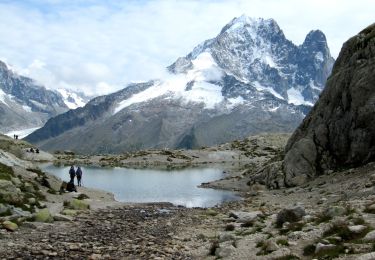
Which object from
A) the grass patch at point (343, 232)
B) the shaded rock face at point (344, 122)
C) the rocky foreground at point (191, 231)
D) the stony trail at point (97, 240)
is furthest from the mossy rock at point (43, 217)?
the shaded rock face at point (344, 122)

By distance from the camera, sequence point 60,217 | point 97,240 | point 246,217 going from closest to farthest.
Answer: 1. point 97,240
2. point 60,217
3. point 246,217

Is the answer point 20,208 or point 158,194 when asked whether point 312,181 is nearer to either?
point 158,194

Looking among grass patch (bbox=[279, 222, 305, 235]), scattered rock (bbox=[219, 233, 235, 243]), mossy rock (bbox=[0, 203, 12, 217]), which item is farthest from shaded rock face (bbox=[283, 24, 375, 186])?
mossy rock (bbox=[0, 203, 12, 217])

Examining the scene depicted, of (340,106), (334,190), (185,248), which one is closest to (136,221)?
(185,248)

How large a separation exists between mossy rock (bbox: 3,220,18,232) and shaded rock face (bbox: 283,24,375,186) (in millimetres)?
41620

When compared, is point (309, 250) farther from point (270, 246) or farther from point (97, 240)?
point (97, 240)

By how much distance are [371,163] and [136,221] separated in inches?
1126

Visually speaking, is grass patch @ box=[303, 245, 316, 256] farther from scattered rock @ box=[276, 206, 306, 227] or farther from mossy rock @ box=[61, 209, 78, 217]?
mossy rock @ box=[61, 209, 78, 217]

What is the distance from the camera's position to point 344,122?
222ft

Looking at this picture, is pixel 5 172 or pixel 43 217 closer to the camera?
pixel 43 217

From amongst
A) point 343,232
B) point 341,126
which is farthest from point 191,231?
point 341,126

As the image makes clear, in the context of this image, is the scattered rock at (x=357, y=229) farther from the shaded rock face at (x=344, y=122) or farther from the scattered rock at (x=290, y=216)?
the shaded rock face at (x=344, y=122)

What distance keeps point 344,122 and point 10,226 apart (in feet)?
152

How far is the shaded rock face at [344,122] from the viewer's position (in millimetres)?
63516
